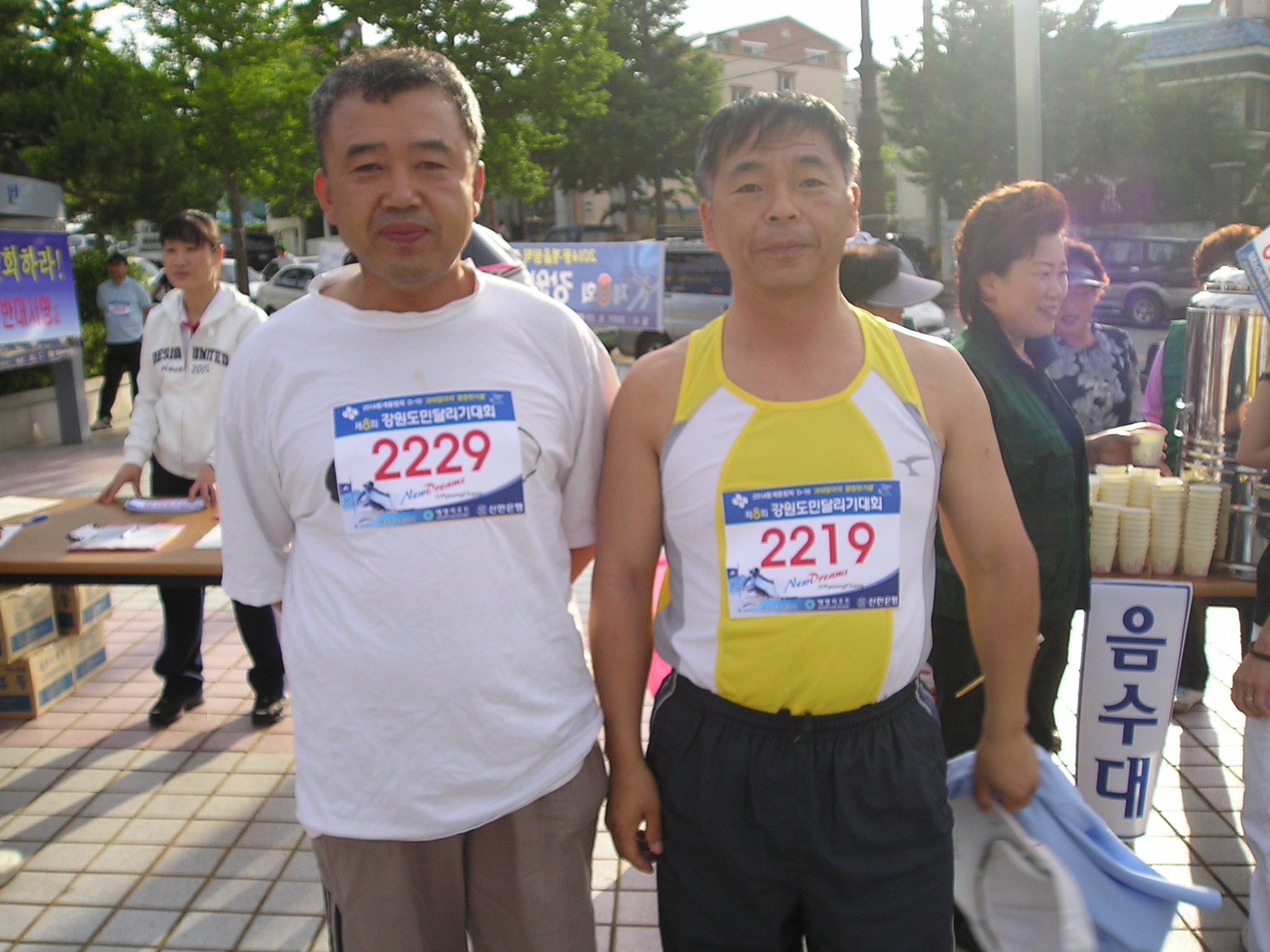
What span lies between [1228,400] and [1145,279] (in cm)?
1993

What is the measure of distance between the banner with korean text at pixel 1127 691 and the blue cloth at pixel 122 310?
34.3 feet

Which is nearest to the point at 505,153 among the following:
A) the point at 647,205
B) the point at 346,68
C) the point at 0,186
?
the point at 0,186

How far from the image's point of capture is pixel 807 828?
1.66 meters

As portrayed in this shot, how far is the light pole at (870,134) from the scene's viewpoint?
17.3 meters

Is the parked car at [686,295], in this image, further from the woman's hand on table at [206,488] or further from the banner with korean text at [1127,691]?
the banner with korean text at [1127,691]

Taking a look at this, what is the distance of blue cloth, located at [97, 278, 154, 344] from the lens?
35.4 ft

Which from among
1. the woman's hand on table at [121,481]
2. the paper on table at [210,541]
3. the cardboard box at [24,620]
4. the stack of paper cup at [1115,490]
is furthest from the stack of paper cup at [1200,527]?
the cardboard box at [24,620]

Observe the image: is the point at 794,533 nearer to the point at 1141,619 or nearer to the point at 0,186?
the point at 1141,619

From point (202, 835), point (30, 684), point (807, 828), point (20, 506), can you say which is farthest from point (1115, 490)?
point (30, 684)

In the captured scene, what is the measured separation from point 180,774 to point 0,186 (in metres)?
7.25

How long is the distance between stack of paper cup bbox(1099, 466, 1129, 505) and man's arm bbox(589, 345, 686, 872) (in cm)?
171

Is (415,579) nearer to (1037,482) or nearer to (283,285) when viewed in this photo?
(1037,482)

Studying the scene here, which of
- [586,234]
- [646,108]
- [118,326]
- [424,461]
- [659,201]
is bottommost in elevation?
[424,461]

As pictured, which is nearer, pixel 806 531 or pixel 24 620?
pixel 806 531
